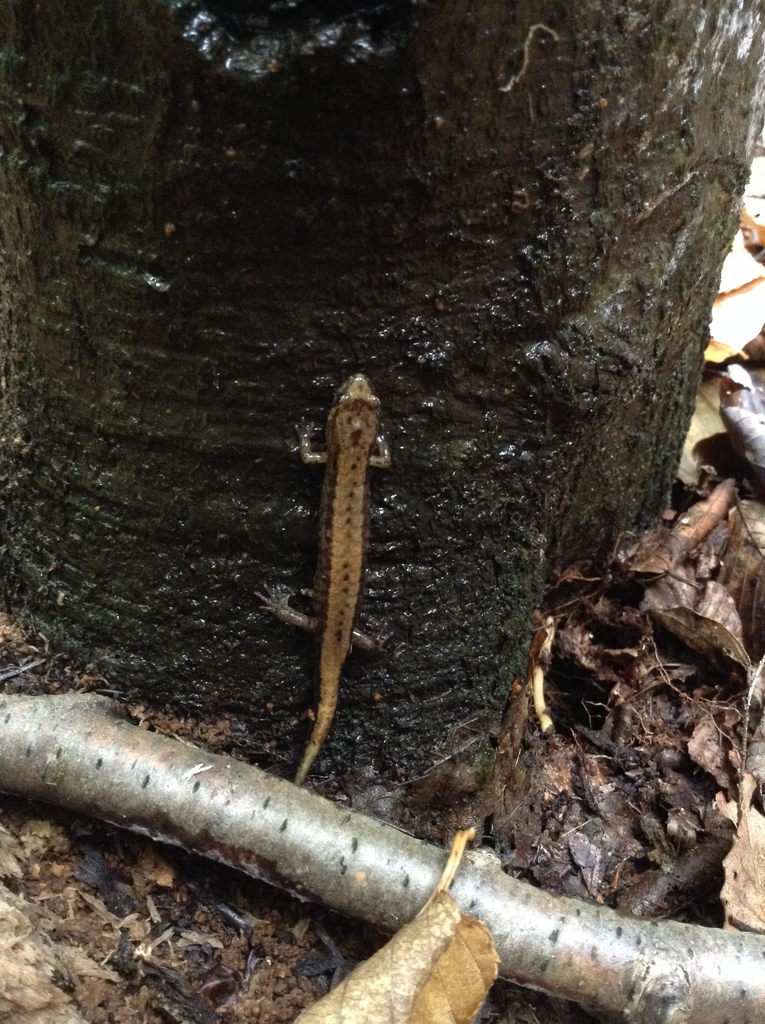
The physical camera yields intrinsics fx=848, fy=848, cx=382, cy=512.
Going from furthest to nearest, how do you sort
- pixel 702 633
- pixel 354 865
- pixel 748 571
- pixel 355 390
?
pixel 748 571 → pixel 702 633 → pixel 354 865 → pixel 355 390

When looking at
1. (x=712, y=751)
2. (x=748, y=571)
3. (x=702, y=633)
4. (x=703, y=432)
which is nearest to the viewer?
(x=712, y=751)

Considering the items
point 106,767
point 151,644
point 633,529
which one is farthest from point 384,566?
point 633,529

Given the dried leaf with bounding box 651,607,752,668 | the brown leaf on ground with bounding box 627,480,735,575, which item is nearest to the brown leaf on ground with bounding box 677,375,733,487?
the brown leaf on ground with bounding box 627,480,735,575

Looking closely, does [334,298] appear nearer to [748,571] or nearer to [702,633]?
[702,633]

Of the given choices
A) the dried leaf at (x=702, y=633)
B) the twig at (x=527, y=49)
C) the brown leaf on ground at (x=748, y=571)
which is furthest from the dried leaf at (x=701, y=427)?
the twig at (x=527, y=49)

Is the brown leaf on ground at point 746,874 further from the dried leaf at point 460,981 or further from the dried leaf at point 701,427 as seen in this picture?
the dried leaf at point 701,427

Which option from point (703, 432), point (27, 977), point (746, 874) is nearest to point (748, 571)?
point (703, 432)

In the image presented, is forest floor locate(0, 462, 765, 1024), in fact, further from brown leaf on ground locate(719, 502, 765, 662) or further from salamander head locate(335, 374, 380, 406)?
salamander head locate(335, 374, 380, 406)
